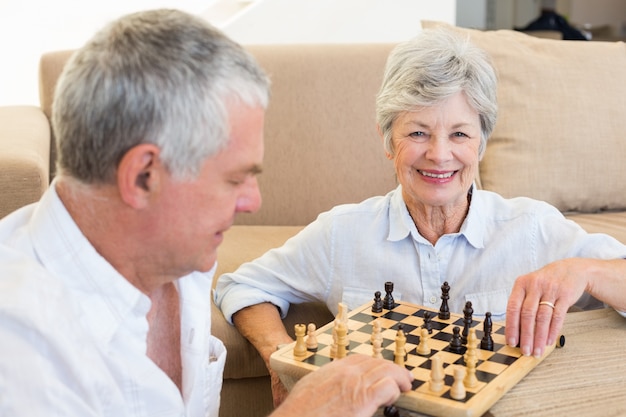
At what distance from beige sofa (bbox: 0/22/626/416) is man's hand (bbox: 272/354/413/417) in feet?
4.79

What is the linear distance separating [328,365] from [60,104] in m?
0.55

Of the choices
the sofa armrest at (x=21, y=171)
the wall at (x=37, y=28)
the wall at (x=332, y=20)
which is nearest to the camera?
the sofa armrest at (x=21, y=171)

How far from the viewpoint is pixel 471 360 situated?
1.37 metres

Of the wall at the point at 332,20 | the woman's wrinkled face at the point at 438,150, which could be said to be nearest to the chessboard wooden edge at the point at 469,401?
the woman's wrinkled face at the point at 438,150

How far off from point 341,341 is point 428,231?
560 millimetres

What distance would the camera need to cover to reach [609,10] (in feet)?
15.4

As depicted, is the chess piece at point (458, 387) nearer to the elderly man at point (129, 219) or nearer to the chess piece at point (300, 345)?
the elderly man at point (129, 219)

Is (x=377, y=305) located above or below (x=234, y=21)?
below

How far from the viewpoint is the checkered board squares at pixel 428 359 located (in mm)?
1288

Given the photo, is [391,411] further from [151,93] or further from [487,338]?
[151,93]

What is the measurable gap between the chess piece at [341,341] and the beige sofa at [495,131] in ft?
4.27

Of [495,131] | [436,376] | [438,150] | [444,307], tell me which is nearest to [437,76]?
[438,150]

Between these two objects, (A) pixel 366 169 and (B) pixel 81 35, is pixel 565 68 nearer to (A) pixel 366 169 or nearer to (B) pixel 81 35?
(A) pixel 366 169

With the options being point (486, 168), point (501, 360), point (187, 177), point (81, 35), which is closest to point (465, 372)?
point (501, 360)
